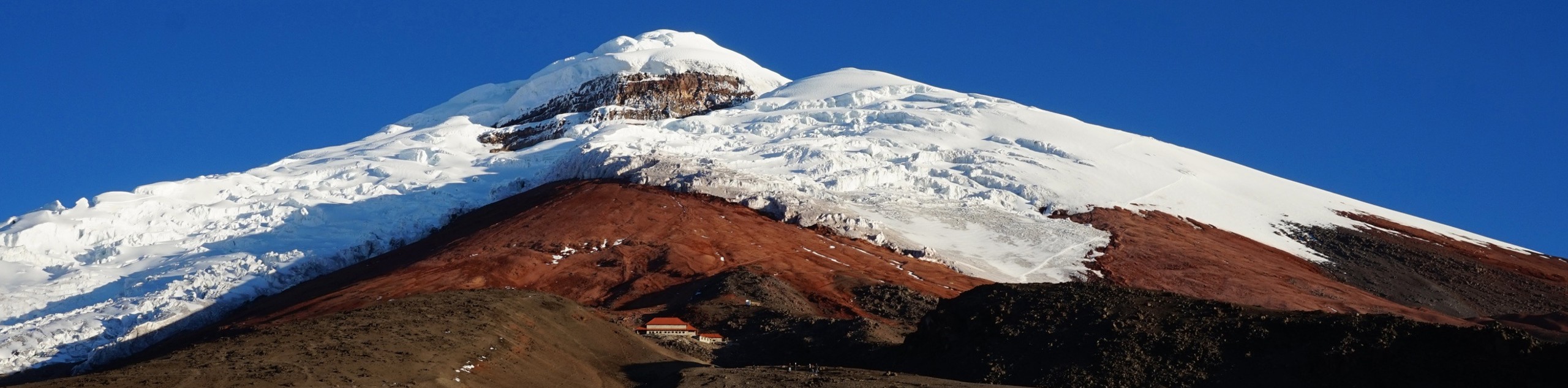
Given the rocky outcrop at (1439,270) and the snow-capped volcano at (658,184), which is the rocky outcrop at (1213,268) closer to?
the snow-capped volcano at (658,184)

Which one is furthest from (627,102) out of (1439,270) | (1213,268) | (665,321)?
(1439,270)

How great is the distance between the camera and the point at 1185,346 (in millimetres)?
35562

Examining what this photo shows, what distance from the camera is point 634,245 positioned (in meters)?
→ 68.0

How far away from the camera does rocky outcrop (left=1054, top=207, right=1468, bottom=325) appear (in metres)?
69.4

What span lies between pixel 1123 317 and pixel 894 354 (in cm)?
856

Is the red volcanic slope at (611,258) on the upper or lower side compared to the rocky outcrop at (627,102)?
lower

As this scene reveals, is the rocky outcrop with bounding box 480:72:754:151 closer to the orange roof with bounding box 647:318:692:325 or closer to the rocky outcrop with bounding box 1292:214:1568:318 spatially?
the rocky outcrop with bounding box 1292:214:1568:318

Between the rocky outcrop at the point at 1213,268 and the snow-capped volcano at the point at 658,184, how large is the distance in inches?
72.9

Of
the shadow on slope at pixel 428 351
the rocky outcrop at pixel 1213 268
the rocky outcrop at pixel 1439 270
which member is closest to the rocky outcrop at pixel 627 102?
the rocky outcrop at pixel 1213 268

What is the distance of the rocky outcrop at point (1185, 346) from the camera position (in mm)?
30719

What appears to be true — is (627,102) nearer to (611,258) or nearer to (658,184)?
(658,184)

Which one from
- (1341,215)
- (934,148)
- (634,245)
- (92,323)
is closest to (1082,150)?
(934,148)

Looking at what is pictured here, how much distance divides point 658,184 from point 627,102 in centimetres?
3912

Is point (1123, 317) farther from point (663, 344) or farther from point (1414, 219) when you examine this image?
point (1414, 219)
